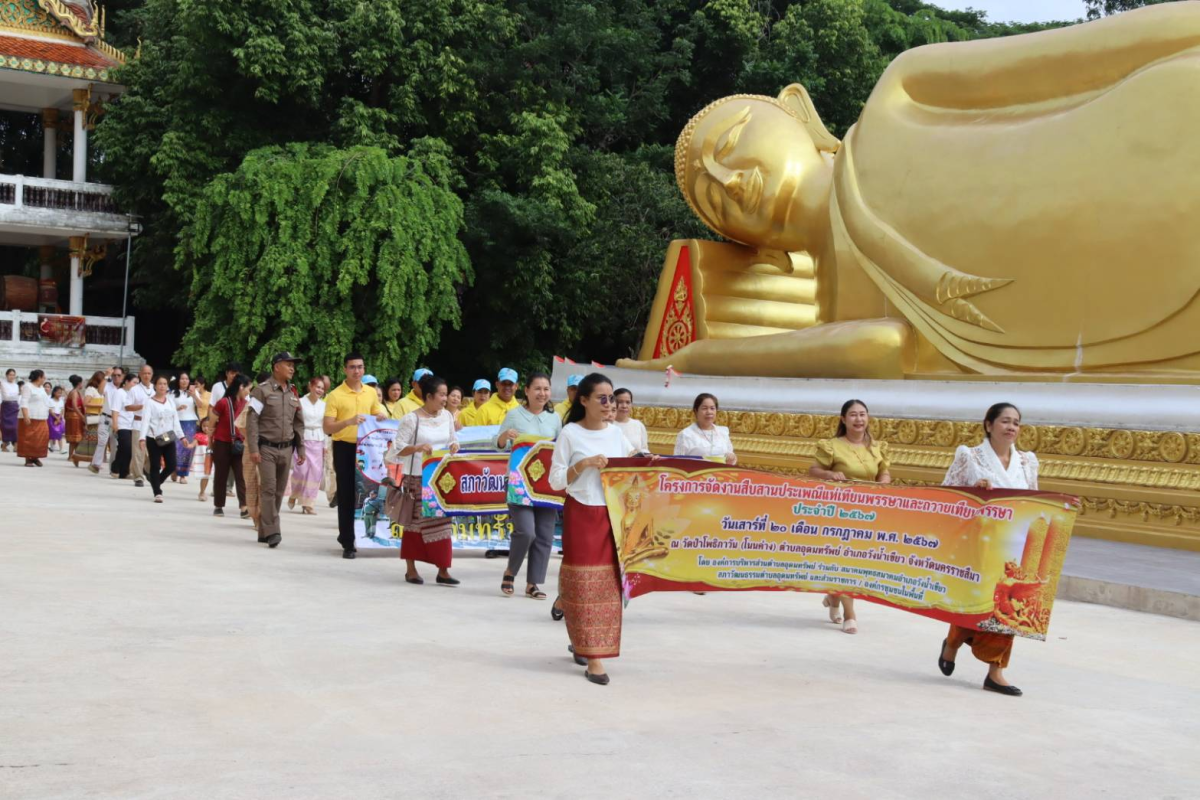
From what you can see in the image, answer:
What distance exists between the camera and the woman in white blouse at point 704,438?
26.2 feet

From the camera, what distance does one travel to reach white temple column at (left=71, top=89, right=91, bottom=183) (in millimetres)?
27062

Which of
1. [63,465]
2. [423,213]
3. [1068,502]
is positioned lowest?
[63,465]

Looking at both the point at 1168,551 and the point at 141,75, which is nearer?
the point at 1168,551

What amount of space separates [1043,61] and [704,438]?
19.7 feet

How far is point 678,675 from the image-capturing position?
18.7 feet

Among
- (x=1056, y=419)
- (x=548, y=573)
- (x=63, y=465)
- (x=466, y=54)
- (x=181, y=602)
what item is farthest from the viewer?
(x=466, y=54)

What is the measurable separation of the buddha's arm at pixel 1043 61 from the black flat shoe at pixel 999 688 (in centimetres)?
735

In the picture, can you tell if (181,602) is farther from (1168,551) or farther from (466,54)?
(466,54)

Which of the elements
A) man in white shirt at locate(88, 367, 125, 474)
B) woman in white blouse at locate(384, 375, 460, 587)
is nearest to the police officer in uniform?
woman in white blouse at locate(384, 375, 460, 587)

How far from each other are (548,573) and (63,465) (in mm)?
12984

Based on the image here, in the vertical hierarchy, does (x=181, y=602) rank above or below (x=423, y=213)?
below

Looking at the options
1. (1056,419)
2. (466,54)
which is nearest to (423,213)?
(466,54)

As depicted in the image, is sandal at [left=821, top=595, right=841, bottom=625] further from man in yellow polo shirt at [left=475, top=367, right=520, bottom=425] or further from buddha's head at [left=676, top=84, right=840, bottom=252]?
buddha's head at [left=676, top=84, right=840, bottom=252]

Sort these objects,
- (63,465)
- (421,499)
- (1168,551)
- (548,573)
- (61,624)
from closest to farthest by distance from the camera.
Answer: (61,624)
(421,499)
(548,573)
(1168,551)
(63,465)
